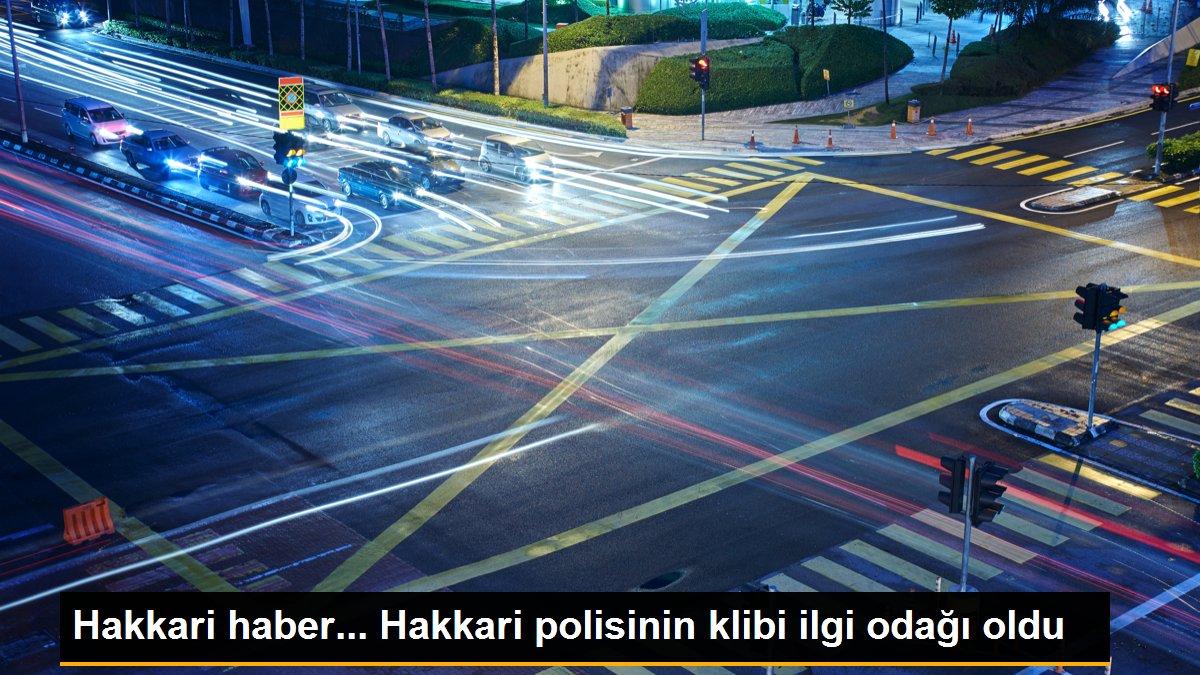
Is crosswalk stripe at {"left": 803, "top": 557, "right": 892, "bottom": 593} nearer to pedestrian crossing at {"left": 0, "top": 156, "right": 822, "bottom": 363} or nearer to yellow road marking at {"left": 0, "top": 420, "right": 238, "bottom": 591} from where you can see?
yellow road marking at {"left": 0, "top": 420, "right": 238, "bottom": 591}

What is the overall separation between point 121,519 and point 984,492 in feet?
54.8

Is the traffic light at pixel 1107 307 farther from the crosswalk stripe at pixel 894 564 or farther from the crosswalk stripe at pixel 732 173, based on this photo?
the crosswalk stripe at pixel 732 173

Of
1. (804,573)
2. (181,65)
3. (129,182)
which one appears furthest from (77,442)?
(181,65)

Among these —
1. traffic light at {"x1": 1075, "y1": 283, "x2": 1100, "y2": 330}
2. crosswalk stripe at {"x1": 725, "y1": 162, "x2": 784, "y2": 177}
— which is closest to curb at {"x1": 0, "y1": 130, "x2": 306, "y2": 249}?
crosswalk stripe at {"x1": 725, "y1": 162, "x2": 784, "y2": 177}

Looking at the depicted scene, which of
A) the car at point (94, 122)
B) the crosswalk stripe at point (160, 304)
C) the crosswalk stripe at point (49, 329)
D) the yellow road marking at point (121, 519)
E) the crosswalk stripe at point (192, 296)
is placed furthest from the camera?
the car at point (94, 122)

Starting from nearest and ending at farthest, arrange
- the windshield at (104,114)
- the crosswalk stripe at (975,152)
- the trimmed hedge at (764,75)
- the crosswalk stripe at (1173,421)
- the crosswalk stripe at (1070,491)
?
the crosswalk stripe at (1070,491)
the crosswalk stripe at (1173,421)
the crosswalk stripe at (975,152)
the windshield at (104,114)
the trimmed hedge at (764,75)

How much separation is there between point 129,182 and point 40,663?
33.8 meters

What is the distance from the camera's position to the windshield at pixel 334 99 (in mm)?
64375

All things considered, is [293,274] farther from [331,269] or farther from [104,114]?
[104,114]

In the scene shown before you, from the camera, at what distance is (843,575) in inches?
927

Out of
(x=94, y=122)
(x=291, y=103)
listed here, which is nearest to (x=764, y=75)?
(x=291, y=103)

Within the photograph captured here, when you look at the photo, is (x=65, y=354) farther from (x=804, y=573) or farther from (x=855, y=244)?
(x=855, y=244)

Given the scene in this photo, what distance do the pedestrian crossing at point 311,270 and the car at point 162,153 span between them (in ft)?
44.3

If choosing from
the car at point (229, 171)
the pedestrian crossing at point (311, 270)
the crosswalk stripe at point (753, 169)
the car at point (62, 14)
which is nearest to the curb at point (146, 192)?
the car at point (229, 171)
